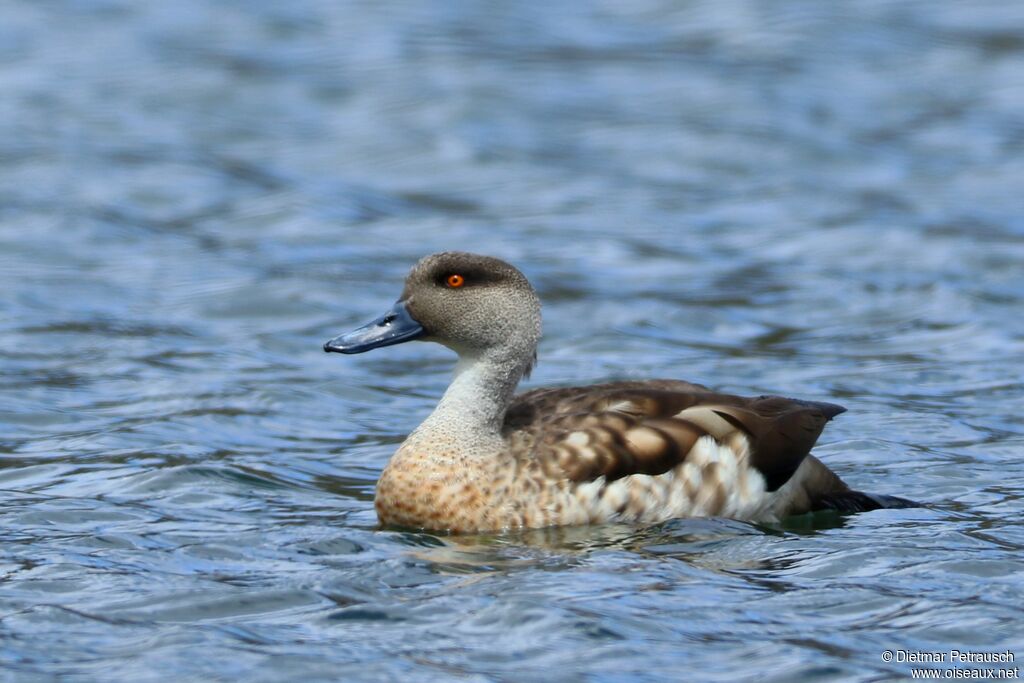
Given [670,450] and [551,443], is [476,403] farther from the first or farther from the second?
[670,450]

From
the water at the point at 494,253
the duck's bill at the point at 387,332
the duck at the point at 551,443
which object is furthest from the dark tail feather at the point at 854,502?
the duck's bill at the point at 387,332

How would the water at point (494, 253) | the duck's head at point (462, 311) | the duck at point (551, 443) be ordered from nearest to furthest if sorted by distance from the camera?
the water at point (494, 253)
the duck at point (551, 443)
the duck's head at point (462, 311)

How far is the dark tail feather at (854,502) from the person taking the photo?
9.11m

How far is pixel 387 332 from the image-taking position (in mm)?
9062

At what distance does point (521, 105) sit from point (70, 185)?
5.03m

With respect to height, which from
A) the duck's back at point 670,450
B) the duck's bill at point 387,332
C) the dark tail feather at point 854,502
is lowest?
the dark tail feather at point 854,502

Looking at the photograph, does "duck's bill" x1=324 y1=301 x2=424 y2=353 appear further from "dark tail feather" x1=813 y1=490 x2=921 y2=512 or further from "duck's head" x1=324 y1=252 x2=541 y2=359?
"dark tail feather" x1=813 y1=490 x2=921 y2=512

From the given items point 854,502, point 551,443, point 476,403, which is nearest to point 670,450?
point 551,443

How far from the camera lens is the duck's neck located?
879 cm

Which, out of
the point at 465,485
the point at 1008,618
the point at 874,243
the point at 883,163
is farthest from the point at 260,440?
the point at 883,163

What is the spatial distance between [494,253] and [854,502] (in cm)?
692

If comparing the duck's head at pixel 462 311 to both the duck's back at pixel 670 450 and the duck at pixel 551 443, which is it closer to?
the duck at pixel 551 443

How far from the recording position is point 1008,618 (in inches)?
291

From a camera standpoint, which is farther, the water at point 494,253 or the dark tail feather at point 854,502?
the dark tail feather at point 854,502
